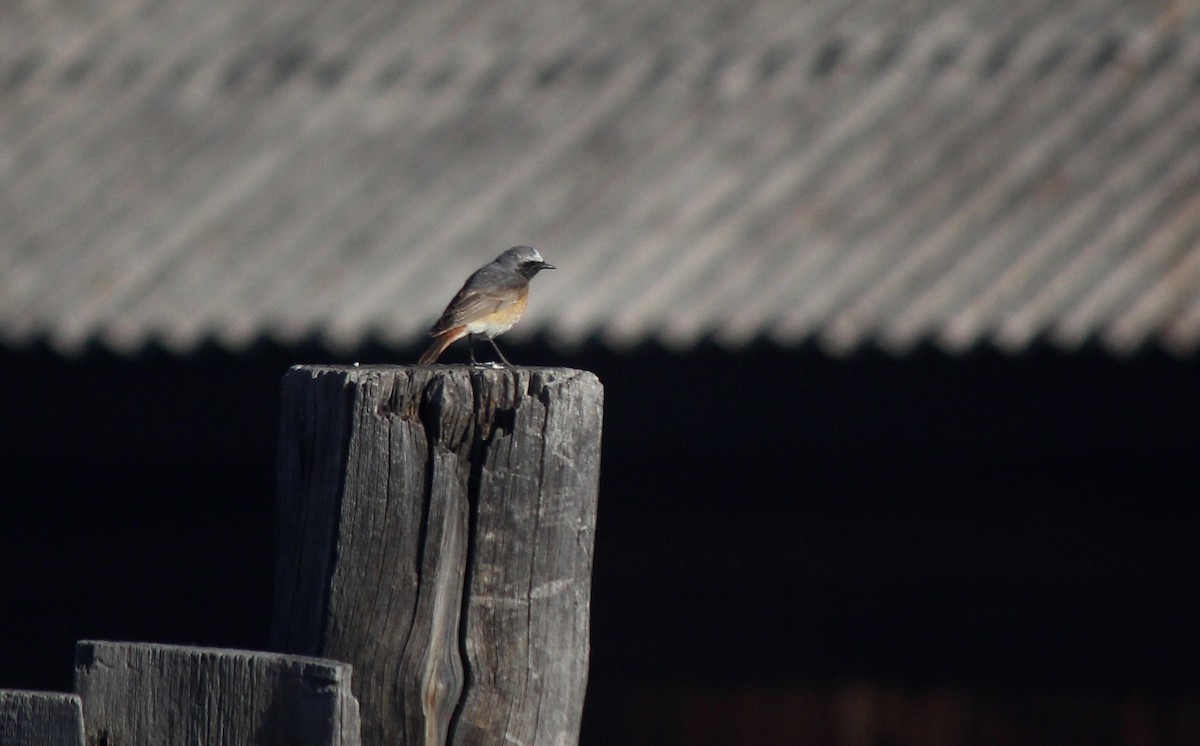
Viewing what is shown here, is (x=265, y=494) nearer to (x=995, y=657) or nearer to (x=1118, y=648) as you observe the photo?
(x=995, y=657)

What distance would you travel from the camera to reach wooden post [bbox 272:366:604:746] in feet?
7.84

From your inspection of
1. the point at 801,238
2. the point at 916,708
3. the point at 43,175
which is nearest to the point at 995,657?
the point at 916,708

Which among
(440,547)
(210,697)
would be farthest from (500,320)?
(210,697)

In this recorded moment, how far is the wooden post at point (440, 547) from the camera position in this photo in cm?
239

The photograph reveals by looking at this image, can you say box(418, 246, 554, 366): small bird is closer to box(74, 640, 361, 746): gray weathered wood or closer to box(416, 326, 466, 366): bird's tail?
box(416, 326, 466, 366): bird's tail

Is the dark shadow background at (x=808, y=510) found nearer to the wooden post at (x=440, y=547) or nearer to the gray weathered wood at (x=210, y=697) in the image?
the wooden post at (x=440, y=547)

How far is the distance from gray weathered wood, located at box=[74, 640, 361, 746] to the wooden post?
0.47 feet

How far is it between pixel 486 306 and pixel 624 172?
6.38ft

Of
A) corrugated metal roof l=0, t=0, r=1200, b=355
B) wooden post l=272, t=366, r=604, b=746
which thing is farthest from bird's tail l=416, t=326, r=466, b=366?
wooden post l=272, t=366, r=604, b=746

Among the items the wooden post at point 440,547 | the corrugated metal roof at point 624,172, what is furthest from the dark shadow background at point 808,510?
the wooden post at point 440,547

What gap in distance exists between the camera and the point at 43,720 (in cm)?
224

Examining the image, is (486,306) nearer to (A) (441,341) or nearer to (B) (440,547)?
(A) (441,341)

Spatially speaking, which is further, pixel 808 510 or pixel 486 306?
pixel 808 510

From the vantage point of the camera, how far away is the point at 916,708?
6324 mm
